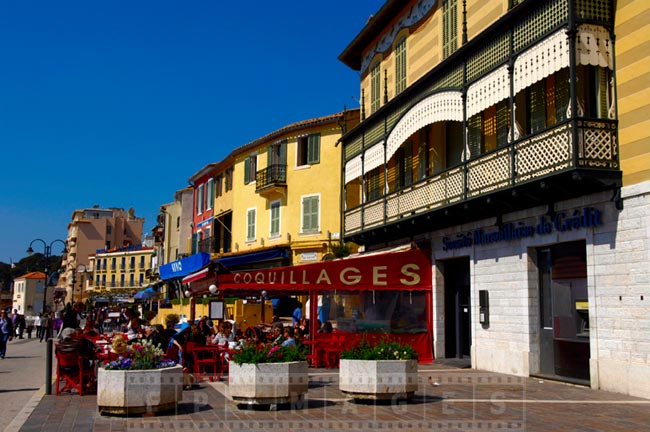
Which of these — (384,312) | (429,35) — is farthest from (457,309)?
(429,35)

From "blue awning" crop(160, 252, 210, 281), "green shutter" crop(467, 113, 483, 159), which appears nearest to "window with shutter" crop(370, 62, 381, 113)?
"green shutter" crop(467, 113, 483, 159)

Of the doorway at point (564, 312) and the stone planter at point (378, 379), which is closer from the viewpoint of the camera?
the stone planter at point (378, 379)

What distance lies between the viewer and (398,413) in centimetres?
1005

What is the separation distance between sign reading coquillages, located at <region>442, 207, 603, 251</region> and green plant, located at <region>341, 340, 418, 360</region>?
4.54 m

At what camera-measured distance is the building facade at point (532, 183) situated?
12.3m

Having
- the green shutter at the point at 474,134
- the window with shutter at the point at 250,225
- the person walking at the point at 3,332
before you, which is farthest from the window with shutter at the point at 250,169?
the green shutter at the point at 474,134

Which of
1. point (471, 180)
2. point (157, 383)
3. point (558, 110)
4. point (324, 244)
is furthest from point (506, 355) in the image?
point (324, 244)

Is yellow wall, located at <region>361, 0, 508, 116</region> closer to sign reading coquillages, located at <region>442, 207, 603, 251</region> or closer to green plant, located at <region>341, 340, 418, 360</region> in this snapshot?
sign reading coquillages, located at <region>442, 207, 603, 251</region>

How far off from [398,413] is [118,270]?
101m

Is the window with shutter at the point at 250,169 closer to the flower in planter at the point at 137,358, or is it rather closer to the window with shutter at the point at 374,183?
the window with shutter at the point at 374,183

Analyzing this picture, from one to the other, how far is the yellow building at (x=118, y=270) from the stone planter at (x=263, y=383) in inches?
3638

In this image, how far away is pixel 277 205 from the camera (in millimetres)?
35406

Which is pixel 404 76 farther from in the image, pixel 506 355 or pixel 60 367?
pixel 60 367

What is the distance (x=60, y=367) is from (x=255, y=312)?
19356mm
